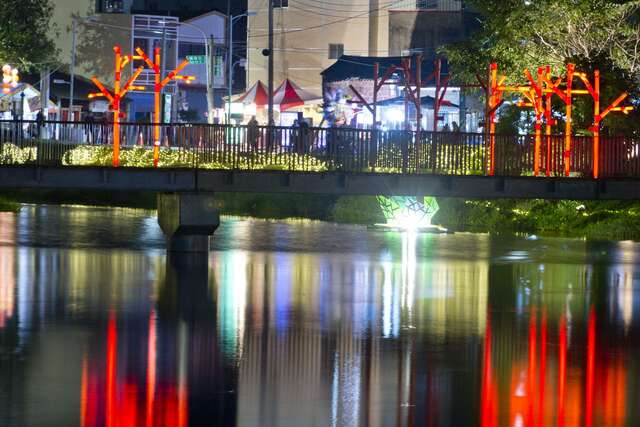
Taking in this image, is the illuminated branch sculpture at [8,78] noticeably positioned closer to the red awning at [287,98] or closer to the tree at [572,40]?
the red awning at [287,98]

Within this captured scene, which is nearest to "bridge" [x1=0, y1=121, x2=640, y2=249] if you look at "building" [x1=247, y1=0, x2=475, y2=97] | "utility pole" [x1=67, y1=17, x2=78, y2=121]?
"utility pole" [x1=67, y1=17, x2=78, y2=121]

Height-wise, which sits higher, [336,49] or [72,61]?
[336,49]

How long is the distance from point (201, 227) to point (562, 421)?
2074 centimetres

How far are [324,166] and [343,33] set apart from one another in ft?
210

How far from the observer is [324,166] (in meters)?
39.6

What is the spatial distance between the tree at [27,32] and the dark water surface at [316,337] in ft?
124

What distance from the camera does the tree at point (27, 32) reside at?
75.1 metres

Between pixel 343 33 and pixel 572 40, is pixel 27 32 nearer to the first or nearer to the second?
pixel 343 33

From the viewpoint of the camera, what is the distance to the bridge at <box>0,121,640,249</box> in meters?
36.4

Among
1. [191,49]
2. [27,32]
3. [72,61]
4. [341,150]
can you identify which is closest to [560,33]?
[341,150]

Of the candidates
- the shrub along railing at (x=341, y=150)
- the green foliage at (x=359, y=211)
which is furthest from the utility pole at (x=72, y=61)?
the shrub along railing at (x=341, y=150)

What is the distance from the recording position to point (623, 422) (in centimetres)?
1562

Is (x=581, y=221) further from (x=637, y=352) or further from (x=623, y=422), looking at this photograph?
(x=623, y=422)

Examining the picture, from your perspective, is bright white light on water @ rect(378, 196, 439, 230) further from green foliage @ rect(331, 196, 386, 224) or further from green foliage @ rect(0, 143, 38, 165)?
green foliage @ rect(0, 143, 38, 165)
